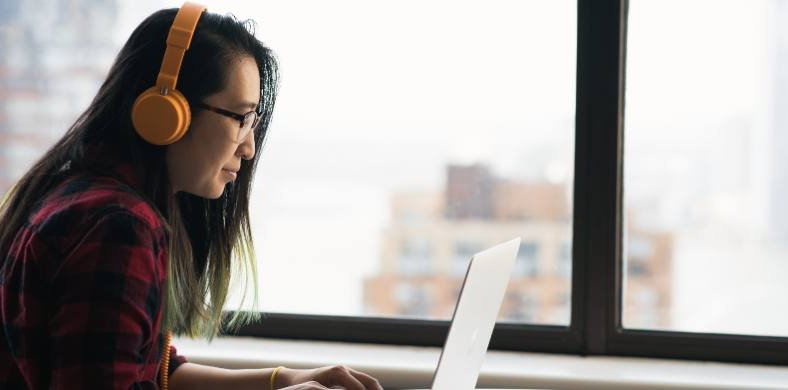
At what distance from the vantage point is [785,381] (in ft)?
6.01

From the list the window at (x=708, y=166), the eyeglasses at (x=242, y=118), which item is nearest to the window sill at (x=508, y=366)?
the window at (x=708, y=166)

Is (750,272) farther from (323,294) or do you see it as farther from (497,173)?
(323,294)

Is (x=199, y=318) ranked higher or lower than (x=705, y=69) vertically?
lower

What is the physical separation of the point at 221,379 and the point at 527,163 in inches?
35.5

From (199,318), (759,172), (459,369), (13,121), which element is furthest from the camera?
(13,121)

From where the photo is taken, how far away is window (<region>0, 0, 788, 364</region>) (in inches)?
77.4

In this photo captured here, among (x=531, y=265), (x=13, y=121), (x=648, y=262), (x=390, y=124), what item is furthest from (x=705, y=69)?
(x=13, y=121)

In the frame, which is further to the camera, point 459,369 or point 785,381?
point 785,381

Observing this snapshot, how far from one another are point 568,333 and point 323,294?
0.56 meters

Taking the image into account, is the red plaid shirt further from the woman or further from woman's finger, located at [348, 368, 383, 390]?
woman's finger, located at [348, 368, 383, 390]

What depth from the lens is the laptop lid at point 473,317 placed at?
3.43ft

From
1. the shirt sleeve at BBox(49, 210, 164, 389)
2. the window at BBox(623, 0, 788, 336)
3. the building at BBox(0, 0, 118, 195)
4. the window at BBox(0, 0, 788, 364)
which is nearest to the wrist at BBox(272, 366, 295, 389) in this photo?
the shirt sleeve at BBox(49, 210, 164, 389)

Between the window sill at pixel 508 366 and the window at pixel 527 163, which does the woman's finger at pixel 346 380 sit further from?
the window at pixel 527 163

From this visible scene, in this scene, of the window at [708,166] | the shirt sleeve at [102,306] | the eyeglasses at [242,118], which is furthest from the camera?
the window at [708,166]
